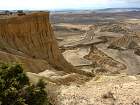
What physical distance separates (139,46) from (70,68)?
37528mm

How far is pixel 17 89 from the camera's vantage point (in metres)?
14.7

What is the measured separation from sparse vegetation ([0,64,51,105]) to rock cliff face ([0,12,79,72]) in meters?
21.6

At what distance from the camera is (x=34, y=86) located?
1518cm

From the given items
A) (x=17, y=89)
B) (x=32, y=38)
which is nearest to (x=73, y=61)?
(x=32, y=38)

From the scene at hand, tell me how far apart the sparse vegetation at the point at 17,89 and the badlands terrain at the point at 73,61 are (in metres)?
1.66

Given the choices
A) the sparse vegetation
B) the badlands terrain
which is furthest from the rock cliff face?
the sparse vegetation

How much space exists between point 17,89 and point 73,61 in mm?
44003

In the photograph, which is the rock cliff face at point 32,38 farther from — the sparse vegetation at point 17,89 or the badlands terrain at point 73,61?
the sparse vegetation at point 17,89

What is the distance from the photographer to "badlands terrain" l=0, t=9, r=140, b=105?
1742 cm

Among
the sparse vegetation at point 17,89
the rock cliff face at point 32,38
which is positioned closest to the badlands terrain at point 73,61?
the rock cliff face at point 32,38

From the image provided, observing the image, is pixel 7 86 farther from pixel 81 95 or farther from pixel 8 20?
pixel 8 20

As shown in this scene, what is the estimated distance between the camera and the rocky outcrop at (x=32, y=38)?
128 feet

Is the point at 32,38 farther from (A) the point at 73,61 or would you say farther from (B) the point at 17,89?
(B) the point at 17,89

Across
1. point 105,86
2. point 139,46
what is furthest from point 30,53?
point 139,46
